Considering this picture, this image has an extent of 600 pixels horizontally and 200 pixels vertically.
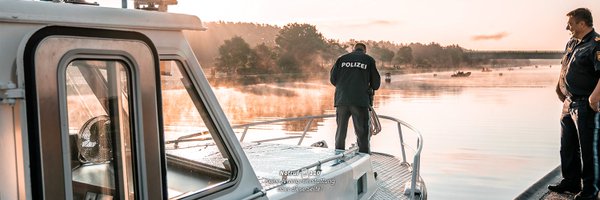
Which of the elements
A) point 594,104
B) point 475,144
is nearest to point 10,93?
point 594,104

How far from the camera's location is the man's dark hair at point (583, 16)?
5125mm

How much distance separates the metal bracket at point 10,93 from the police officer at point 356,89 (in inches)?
200

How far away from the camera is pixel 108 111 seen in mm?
2021

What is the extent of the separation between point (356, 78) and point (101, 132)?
15.8 feet

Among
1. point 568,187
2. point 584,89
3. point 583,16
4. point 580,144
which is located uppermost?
point 583,16

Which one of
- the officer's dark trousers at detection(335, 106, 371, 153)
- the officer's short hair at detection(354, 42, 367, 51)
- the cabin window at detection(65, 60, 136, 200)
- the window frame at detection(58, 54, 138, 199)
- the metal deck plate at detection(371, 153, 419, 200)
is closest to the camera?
the window frame at detection(58, 54, 138, 199)

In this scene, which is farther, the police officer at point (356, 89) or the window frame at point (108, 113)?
the police officer at point (356, 89)

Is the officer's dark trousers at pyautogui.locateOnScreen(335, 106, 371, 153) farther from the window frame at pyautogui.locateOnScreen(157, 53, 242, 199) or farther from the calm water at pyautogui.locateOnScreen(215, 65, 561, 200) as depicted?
the window frame at pyautogui.locateOnScreen(157, 53, 242, 199)

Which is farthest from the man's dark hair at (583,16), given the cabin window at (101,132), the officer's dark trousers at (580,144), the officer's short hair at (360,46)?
the cabin window at (101,132)

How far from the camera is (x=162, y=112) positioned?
2164 mm

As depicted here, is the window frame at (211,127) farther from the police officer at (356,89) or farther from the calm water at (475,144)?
the police officer at (356,89)

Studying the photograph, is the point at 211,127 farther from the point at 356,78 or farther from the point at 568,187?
the point at 568,187

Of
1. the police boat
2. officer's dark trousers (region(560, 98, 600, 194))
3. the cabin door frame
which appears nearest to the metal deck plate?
officer's dark trousers (region(560, 98, 600, 194))

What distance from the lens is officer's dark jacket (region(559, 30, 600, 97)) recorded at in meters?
4.95
